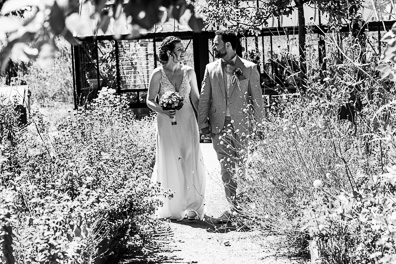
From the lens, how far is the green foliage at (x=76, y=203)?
15.0 feet

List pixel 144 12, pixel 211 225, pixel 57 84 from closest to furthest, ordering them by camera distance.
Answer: pixel 144 12 < pixel 211 225 < pixel 57 84

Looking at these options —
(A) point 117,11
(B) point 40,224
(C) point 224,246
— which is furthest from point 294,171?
(A) point 117,11

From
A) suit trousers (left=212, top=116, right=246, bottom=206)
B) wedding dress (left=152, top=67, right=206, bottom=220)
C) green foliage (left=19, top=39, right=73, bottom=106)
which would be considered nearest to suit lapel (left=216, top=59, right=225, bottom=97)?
suit trousers (left=212, top=116, right=246, bottom=206)

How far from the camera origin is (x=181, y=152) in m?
8.84

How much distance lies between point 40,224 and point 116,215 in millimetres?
1638

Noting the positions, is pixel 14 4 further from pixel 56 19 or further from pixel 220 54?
pixel 220 54

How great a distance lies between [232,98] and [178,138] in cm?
74

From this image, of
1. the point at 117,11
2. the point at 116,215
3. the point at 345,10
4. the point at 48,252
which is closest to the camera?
the point at 117,11

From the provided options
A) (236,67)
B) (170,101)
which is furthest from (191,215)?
(236,67)

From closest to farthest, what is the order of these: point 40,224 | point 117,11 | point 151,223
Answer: point 117,11 < point 40,224 < point 151,223

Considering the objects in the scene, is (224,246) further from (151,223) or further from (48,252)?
(48,252)

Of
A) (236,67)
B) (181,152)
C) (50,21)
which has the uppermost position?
(50,21)

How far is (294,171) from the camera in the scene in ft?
21.0

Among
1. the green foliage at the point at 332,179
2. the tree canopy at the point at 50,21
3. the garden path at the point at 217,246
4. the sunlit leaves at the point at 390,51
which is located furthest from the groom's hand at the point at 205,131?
the tree canopy at the point at 50,21
